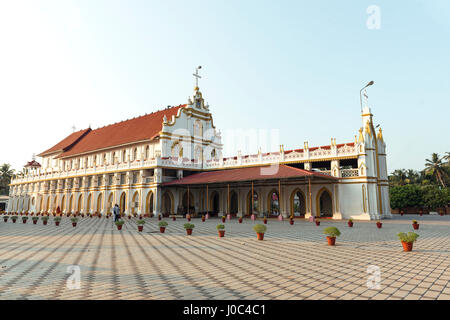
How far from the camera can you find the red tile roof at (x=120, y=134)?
42.4 metres

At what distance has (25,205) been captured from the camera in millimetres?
56188

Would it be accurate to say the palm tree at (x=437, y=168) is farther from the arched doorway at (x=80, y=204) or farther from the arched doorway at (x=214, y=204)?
the arched doorway at (x=80, y=204)

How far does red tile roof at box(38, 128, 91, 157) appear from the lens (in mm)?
55938

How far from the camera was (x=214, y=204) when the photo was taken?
131ft

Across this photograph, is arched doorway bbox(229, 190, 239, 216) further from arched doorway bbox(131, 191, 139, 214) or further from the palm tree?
the palm tree

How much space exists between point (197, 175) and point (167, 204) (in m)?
7.15

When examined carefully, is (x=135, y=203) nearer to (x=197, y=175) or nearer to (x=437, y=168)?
(x=197, y=175)

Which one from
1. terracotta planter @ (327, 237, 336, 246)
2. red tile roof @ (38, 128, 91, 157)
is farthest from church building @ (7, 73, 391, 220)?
terracotta planter @ (327, 237, 336, 246)

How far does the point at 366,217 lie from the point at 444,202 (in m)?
23.0

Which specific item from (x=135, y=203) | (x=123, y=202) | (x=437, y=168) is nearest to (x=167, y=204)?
(x=135, y=203)

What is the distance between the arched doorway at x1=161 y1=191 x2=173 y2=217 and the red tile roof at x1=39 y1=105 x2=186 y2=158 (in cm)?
819

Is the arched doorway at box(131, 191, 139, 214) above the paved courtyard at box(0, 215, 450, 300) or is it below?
above
